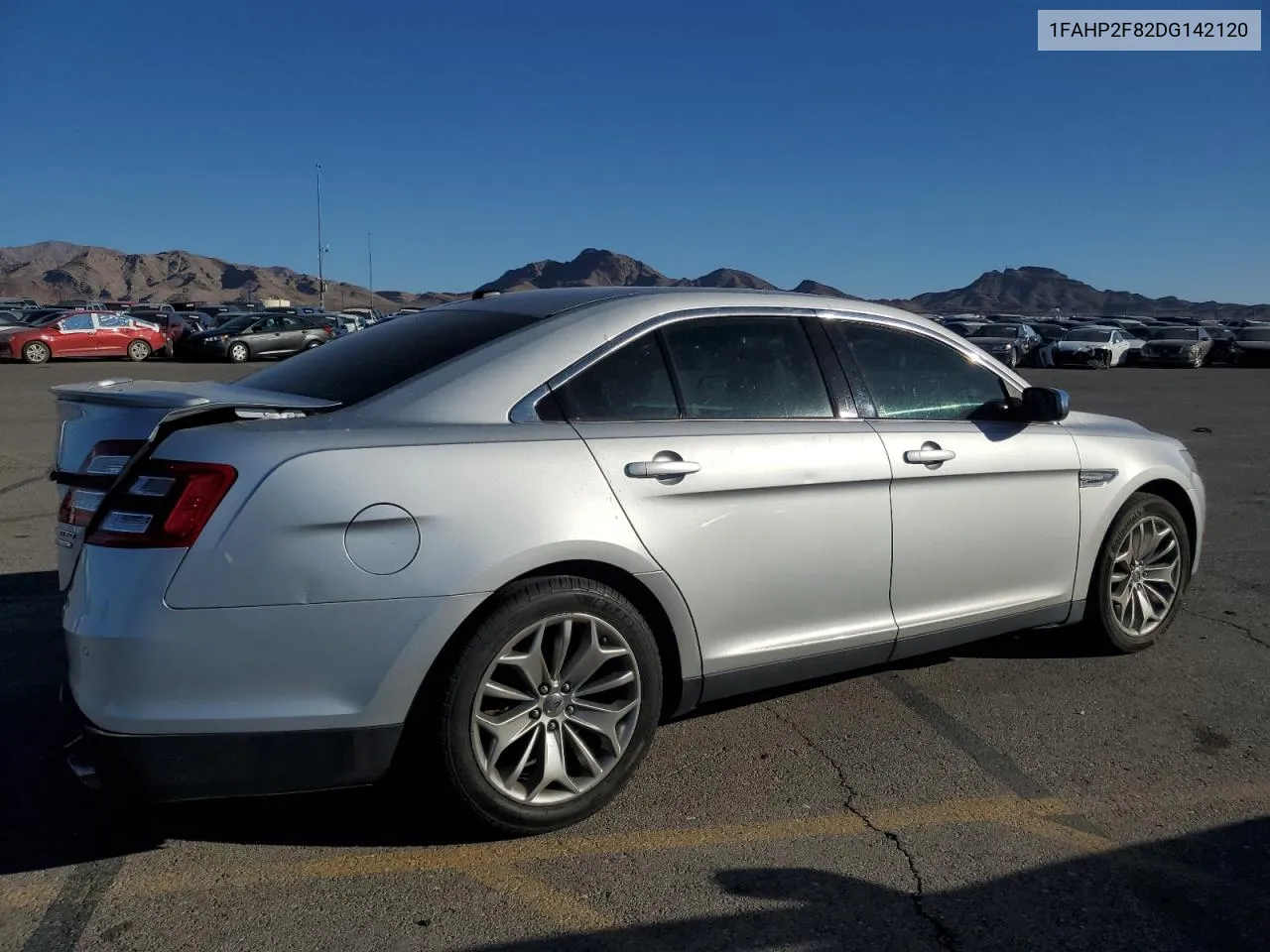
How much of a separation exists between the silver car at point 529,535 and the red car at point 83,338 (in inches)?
1198

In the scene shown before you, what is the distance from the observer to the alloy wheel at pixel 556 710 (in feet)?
10.6

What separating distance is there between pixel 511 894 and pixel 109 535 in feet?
4.74

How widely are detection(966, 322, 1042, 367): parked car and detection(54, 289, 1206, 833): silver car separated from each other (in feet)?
104

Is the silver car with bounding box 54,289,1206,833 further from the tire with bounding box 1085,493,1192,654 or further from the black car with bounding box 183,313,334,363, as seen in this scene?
the black car with bounding box 183,313,334,363

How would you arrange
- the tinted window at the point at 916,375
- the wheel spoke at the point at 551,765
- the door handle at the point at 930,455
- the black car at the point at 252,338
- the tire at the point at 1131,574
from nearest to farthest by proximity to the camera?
the wheel spoke at the point at 551,765, the door handle at the point at 930,455, the tinted window at the point at 916,375, the tire at the point at 1131,574, the black car at the point at 252,338

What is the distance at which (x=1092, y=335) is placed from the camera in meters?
39.2

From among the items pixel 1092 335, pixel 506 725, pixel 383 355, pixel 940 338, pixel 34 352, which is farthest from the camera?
pixel 1092 335

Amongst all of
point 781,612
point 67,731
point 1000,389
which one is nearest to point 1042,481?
point 1000,389

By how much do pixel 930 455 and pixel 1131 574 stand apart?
5.26 ft

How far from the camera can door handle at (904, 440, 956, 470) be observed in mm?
4121

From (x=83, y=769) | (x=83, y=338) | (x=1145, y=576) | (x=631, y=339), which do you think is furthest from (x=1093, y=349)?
(x=83, y=769)

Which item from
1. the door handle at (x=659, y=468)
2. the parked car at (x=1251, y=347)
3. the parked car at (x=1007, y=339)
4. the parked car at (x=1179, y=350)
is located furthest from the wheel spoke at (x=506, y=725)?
the parked car at (x=1251, y=347)

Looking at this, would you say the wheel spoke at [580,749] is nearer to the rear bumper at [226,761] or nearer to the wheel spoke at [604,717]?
the wheel spoke at [604,717]

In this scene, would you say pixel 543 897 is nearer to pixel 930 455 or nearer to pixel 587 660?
pixel 587 660
